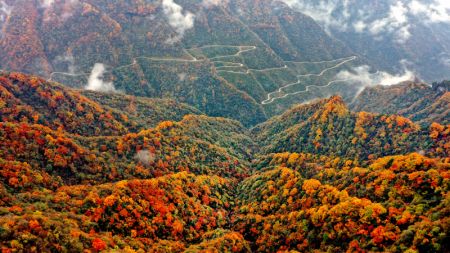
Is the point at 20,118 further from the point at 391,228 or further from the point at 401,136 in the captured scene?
the point at 401,136

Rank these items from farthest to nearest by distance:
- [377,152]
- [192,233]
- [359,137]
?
[359,137], [377,152], [192,233]

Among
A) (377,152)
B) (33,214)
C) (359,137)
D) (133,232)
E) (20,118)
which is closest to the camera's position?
(33,214)

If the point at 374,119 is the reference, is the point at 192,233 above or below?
below

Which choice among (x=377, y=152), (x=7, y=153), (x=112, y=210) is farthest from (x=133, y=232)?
(x=377, y=152)

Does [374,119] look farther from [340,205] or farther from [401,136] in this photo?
[340,205]

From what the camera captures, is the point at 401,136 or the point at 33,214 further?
the point at 401,136

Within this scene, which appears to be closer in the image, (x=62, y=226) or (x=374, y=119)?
(x=62, y=226)

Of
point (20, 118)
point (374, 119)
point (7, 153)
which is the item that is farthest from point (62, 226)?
point (374, 119)

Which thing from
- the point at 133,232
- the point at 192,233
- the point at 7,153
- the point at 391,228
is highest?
the point at 391,228

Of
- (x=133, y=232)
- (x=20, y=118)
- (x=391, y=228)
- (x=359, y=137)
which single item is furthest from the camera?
(x=359, y=137)
